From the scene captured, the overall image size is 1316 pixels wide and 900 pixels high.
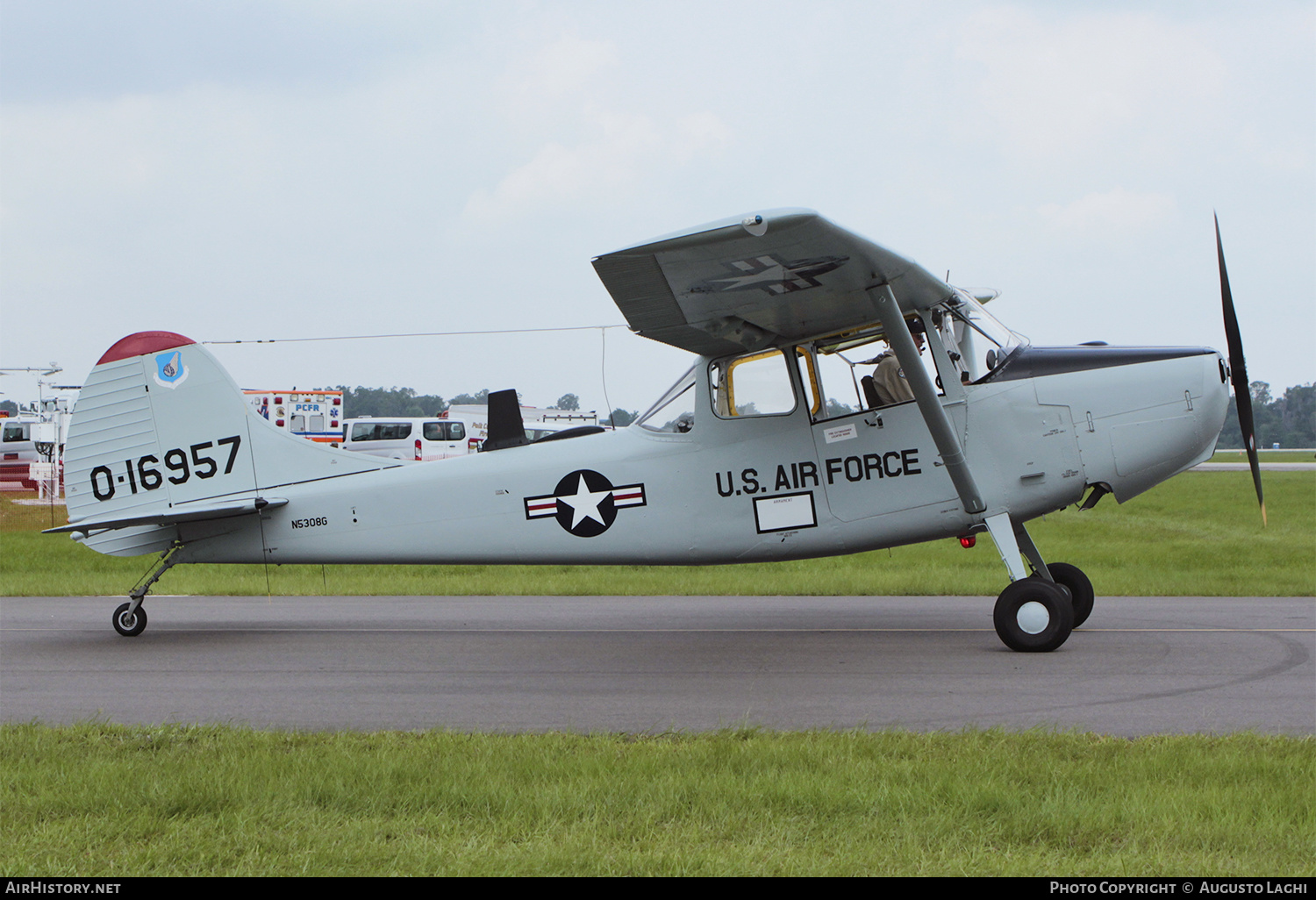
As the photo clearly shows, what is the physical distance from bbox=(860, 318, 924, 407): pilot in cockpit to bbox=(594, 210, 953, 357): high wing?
1.13 ft

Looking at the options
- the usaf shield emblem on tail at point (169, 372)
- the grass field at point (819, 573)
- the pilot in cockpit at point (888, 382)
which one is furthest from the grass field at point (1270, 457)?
the usaf shield emblem on tail at point (169, 372)

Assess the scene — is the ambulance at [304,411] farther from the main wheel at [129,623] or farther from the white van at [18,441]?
the main wheel at [129,623]

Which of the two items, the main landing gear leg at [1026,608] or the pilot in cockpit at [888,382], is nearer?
the main landing gear leg at [1026,608]

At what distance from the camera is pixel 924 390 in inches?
327

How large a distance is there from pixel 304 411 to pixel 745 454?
35.8 m

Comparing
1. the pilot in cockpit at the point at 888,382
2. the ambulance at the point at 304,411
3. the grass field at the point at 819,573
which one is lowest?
the grass field at the point at 819,573

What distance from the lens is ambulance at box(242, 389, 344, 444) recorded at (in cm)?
4125

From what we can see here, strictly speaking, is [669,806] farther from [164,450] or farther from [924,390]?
[164,450]

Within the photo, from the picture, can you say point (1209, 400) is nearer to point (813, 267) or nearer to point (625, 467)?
point (813, 267)

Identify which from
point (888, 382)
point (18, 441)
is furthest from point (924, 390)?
point (18, 441)

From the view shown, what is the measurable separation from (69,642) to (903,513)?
809cm

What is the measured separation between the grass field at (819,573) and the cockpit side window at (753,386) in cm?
467

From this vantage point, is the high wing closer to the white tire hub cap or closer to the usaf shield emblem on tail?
the white tire hub cap

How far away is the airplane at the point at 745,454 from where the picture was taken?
28.2 ft
